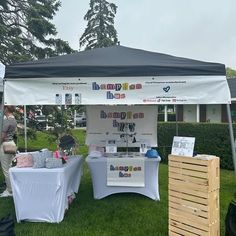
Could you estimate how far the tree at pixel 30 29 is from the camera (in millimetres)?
12320

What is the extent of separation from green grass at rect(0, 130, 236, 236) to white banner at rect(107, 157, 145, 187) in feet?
0.97

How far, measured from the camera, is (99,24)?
41.2 meters

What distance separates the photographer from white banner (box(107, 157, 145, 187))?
635 cm

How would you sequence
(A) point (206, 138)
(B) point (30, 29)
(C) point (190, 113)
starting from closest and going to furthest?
(A) point (206, 138) < (B) point (30, 29) < (C) point (190, 113)

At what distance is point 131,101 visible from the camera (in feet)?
15.3

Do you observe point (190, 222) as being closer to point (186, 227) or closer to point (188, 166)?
point (186, 227)

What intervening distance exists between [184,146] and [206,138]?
21.5 feet

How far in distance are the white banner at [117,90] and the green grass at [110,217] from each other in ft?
5.56

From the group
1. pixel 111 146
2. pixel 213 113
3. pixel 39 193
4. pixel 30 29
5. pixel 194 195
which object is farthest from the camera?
pixel 213 113

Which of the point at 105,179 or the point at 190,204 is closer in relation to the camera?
the point at 190,204

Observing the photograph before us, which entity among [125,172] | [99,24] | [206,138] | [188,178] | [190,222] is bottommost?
[190,222]

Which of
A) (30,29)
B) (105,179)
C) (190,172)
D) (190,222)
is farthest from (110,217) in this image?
(30,29)

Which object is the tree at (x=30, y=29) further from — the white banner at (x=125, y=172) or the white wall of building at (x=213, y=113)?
the white wall of building at (x=213, y=113)

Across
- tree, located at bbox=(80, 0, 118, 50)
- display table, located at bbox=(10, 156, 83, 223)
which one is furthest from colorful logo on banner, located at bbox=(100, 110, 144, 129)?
tree, located at bbox=(80, 0, 118, 50)
